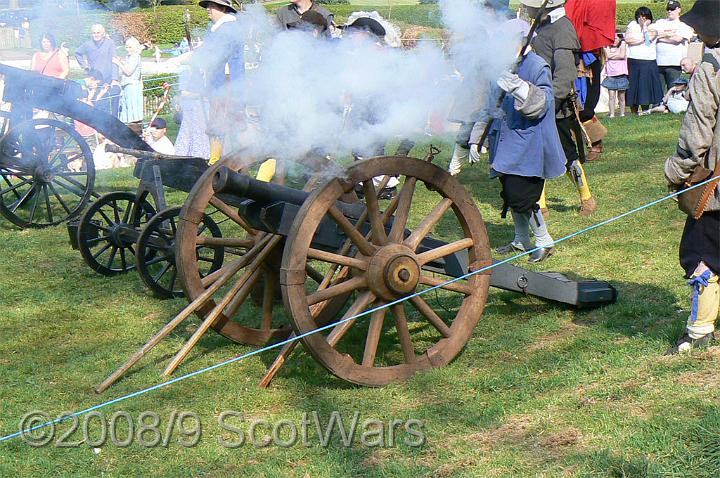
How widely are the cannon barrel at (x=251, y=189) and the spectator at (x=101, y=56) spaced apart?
16.8ft

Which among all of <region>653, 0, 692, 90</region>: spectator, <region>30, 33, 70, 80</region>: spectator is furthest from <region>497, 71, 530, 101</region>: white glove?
<region>653, 0, 692, 90</region>: spectator

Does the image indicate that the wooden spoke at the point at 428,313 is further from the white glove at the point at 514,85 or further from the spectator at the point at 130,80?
the spectator at the point at 130,80

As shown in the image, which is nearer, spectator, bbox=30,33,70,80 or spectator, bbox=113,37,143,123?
spectator, bbox=30,33,70,80

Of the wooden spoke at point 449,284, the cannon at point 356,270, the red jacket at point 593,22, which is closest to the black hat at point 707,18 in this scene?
the cannon at point 356,270

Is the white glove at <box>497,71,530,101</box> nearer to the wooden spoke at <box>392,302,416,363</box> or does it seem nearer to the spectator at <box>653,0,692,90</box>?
the wooden spoke at <box>392,302,416,363</box>

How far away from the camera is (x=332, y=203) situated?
4.90 m

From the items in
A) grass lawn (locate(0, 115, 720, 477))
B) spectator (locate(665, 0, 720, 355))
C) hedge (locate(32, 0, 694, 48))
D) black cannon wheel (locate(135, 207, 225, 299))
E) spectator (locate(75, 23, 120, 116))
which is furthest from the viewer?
spectator (locate(75, 23, 120, 116))

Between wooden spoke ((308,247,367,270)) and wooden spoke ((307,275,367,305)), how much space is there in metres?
0.08

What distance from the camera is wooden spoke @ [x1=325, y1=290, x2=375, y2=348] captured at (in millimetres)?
5039

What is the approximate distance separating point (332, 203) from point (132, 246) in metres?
3.96

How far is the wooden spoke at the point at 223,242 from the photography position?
19.1 feet

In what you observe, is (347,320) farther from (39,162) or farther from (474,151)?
(39,162)

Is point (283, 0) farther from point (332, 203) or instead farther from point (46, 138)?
point (332, 203)

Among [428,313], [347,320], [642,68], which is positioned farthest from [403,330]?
[642,68]
